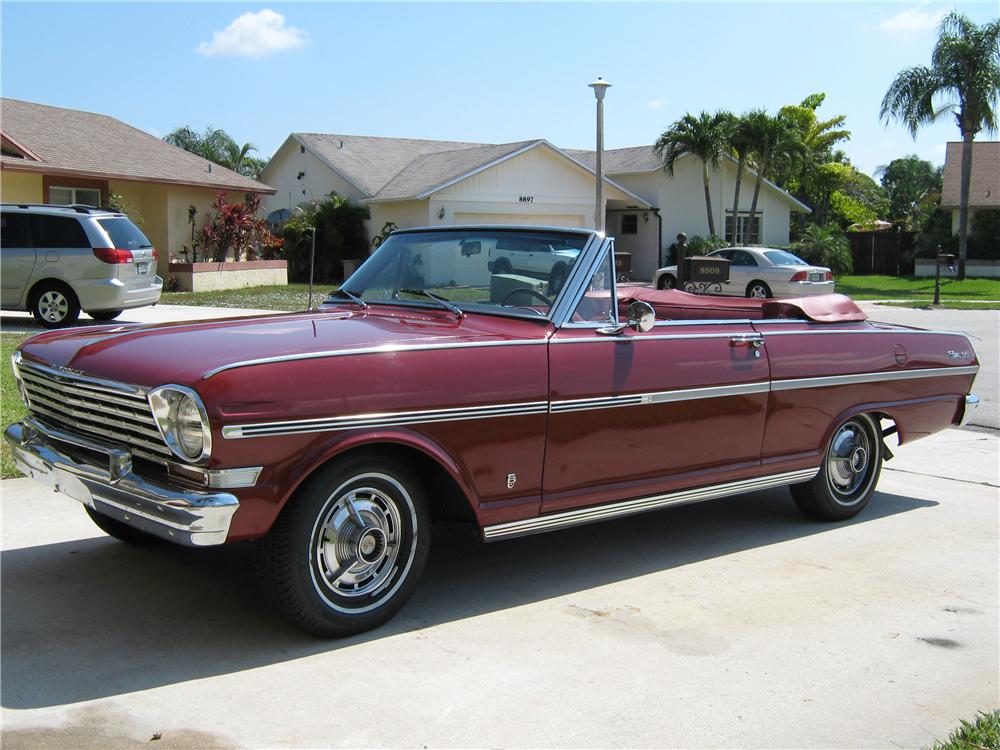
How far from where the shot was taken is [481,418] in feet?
14.3

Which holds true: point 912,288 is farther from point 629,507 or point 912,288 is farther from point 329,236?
point 629,507

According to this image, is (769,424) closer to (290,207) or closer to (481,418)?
(481,418)

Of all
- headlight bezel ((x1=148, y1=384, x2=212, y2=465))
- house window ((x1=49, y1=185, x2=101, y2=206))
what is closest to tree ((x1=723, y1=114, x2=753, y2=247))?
house window ((x1=49, y1=185, x2=101, y2=206))

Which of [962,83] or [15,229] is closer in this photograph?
[15,229]

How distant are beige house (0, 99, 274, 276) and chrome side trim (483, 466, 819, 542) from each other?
60.6ft

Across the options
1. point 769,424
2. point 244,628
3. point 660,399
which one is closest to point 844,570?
point 769,424

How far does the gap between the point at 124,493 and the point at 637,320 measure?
95.1 inches

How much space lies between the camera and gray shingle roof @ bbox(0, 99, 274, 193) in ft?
71.5

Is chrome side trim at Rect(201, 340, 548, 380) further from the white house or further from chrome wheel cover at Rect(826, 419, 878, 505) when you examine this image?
the white house

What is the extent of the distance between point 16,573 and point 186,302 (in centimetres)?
1653

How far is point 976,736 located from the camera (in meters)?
3.44

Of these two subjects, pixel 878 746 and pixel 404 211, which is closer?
pixel 878 746

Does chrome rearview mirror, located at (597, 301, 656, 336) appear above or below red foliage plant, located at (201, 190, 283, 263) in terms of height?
below

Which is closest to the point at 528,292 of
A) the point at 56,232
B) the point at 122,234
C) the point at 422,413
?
the point at 422,413
